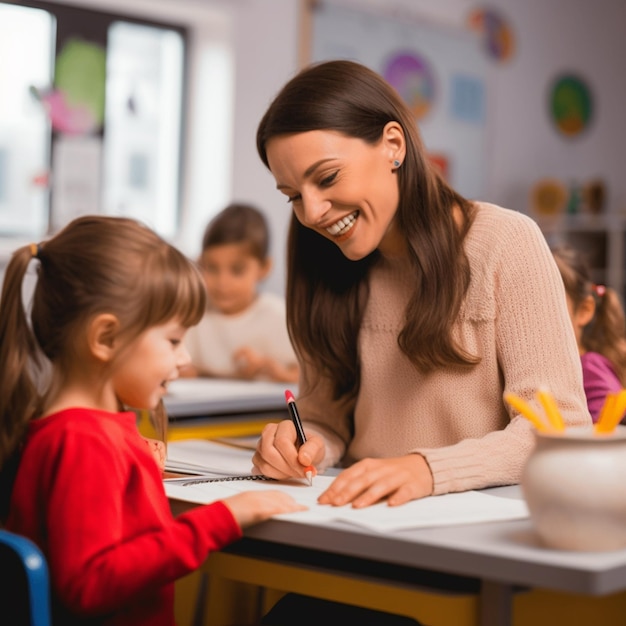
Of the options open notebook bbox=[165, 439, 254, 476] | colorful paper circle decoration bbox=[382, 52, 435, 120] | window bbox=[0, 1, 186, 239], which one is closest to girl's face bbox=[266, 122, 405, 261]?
open notebook bbox=[165, 439, 254, 476]

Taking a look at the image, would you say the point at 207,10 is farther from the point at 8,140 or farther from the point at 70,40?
the point at 8,140

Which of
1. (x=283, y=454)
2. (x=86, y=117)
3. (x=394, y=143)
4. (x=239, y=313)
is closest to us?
(x=283, y=454)

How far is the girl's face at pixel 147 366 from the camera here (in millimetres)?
1406

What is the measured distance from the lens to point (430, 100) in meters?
6.15

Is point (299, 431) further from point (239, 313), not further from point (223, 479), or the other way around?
point (239, 313)

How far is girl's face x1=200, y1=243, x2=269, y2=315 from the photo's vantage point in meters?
3.69

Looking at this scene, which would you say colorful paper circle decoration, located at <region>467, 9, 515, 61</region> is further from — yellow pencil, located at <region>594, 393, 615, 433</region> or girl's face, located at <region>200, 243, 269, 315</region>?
yellow pencil, located at <region>594, 393, 615, 433</region>

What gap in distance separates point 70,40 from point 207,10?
65cm

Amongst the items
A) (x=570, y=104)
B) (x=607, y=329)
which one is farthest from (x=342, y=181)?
(x=570, y=104)

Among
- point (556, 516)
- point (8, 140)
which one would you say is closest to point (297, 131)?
point (556, 516)

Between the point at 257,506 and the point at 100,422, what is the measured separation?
0.21 meters

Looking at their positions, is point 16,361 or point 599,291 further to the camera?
point 599,291

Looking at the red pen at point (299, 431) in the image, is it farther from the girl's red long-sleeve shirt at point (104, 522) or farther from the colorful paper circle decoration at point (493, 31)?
the colorful paper circle decoration at point (493, 31)

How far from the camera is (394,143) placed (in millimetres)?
1720
